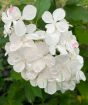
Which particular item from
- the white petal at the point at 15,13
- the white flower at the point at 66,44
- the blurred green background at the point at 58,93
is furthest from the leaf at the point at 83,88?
the white petal at the point at 15,13

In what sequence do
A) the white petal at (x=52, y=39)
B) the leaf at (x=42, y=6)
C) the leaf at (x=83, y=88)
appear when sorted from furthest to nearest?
the leaf at (x=83, y=88)
the leaf at (x=42, y=6)
the white petal at (x=52, y=39)

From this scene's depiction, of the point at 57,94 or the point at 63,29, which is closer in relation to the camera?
the point at 63,29

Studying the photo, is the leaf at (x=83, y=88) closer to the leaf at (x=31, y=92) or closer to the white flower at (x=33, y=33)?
the leaf at (x=31, y=92)

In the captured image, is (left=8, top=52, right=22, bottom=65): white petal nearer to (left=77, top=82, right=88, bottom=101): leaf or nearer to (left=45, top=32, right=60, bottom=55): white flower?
(left=45, top=32, right=60, bottom=55): white flower

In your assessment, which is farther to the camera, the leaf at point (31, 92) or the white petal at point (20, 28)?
the leaf at point (31, 92)

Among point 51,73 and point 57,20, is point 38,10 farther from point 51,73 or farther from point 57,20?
point 51,73

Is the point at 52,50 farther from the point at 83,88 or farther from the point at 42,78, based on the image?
the point at 83,88

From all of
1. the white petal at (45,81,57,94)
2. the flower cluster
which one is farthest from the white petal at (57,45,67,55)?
the white petal at (45,81,57,94)

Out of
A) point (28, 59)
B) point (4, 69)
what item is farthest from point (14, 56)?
point (4, 69)
